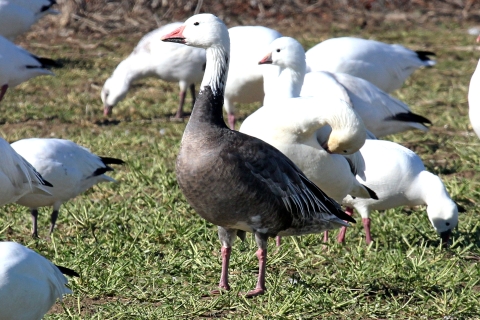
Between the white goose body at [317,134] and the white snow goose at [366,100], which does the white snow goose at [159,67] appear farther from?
the white goose body at [317,134]

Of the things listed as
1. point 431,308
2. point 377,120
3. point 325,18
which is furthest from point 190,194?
point 325,18

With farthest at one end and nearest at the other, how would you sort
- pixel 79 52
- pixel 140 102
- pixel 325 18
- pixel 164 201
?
pixel 325 18, pixel 79 52, pixel 140 102, pixel 164 201

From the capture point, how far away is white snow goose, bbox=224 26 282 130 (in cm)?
764

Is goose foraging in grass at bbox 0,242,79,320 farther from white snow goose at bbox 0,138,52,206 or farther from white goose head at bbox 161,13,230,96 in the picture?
white goose head at bbox 161,13,230,96

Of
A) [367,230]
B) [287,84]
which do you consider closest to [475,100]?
[367,230]

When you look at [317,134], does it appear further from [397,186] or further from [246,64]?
[246,64]

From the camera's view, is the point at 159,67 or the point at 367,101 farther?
the point at 159,67

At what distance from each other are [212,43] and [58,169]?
167cm

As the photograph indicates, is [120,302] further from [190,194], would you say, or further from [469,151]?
[469,151]

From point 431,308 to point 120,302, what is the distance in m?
1.57

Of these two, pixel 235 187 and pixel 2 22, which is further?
pixel 2 22

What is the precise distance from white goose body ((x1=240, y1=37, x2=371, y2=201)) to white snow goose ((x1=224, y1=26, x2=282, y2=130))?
2.76m

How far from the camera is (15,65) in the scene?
8.47 meters

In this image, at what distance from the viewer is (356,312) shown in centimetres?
401
